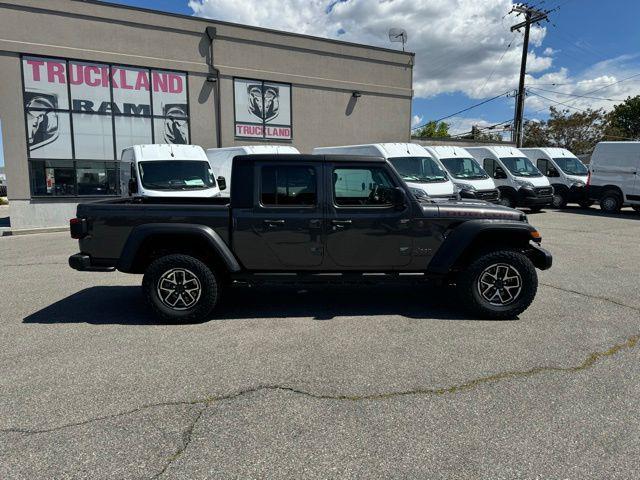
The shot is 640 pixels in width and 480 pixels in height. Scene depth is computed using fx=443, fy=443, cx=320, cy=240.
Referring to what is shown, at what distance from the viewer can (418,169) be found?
41.5 ft

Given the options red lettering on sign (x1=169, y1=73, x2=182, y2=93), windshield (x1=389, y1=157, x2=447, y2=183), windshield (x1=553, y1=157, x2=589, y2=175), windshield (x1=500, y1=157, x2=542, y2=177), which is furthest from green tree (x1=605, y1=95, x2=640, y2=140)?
red lettering on sign (x1=169, y1=73, x2=182, y2=93)

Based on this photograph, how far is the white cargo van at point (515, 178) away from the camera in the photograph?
15.7 m

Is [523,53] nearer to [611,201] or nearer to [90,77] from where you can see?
[611,201]

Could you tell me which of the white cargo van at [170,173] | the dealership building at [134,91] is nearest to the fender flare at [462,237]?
the white cargo van at [170,173]

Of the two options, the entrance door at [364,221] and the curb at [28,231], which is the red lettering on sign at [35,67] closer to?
the curb at [28,231]

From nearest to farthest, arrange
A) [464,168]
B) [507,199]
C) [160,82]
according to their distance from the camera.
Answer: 1. [464,168]
2. [507,199]
3. [160,82]

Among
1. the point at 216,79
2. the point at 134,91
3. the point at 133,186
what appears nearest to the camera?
the point at 133,186

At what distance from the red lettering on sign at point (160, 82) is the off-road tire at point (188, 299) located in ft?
46.8

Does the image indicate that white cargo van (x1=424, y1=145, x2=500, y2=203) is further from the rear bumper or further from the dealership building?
the rear bumper

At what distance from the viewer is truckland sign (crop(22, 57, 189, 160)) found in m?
15.2

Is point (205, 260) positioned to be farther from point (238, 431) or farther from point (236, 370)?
point (238, 431)

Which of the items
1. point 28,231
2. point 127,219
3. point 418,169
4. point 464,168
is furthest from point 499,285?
point 28,231

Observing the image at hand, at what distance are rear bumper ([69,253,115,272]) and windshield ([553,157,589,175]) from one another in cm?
1835

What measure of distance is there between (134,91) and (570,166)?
1757 cm
